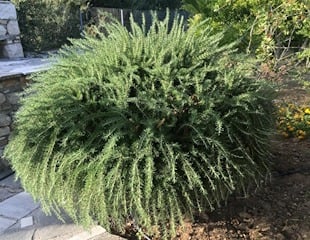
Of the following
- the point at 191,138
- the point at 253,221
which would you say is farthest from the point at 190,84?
the point at 253,221

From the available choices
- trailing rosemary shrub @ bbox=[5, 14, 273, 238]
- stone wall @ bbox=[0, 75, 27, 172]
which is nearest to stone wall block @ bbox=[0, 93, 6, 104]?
stone wall @ bbox=[0, 75, 27, 172]

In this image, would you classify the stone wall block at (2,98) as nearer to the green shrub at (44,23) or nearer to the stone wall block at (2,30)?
the stone wall block at (2,30)

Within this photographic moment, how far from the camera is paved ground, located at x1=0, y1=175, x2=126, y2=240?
6.98ft

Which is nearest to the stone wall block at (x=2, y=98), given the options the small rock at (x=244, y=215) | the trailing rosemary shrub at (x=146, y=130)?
the trailing rosemary shrub at (x=146, y=130)

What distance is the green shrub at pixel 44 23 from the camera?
5.55 meters

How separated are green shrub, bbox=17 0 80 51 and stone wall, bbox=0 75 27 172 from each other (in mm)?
2290

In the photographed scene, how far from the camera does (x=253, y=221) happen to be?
209 centimetres

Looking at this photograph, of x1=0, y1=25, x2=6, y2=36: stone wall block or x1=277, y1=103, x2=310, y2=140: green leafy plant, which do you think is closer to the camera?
x1=277, y1=103, x2=310, y2=140: green leafy plant

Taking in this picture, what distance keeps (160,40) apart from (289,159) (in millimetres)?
1381

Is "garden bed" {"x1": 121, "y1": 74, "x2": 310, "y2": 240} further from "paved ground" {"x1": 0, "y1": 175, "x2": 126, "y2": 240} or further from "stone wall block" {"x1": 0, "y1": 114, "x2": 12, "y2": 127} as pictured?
"stone wall block" {"x1": 0, "y1": 114, "x2": 12, "y2": 127}

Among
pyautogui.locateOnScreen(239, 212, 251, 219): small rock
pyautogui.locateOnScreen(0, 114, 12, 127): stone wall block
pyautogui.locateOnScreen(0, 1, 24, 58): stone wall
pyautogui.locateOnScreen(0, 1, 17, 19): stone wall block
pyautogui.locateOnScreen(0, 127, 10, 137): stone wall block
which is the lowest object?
pyautogui.locateOnScreen(0, 127, 10, 137): stone wall block

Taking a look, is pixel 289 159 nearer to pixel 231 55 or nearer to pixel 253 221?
pixel 253 221

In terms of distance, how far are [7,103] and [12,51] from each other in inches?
76.8

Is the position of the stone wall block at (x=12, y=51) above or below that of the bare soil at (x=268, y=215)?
above
